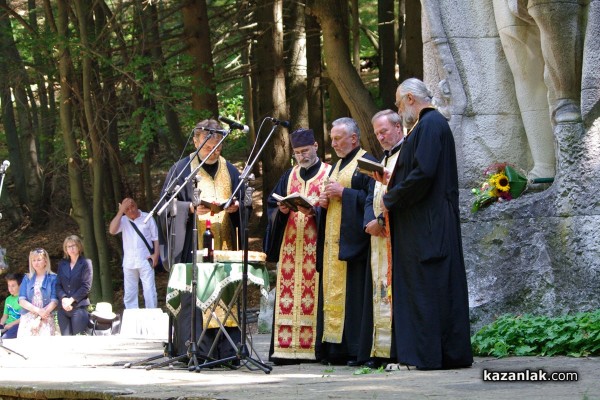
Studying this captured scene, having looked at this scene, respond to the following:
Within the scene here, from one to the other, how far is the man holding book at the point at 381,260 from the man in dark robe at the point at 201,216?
3.68 ft

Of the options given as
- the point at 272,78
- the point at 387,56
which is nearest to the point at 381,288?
the point at 272,78

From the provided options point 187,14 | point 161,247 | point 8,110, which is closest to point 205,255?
point 161,247

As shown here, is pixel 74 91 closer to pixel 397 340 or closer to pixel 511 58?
pixel 511 58

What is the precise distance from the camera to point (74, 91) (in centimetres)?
1958

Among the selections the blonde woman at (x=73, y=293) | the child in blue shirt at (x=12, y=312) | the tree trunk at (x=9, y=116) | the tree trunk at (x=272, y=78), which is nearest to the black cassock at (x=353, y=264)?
the blonde woman at (x=73, y=293)

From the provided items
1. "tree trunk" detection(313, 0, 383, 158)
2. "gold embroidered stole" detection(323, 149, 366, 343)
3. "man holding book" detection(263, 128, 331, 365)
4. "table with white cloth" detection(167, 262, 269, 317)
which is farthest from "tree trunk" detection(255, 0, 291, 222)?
"table with white cloth" detection(167, 262, 269, 317)

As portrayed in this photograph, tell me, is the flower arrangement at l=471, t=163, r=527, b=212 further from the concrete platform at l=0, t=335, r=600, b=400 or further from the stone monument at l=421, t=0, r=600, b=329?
the concrete platform at l=0, t=335, r=600, b=400

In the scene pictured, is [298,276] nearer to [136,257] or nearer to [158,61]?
[136,257]

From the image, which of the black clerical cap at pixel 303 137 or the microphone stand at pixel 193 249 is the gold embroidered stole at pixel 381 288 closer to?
the black clerical cap at pixel 303 137

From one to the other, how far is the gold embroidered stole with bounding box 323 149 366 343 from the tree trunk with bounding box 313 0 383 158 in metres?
6.34

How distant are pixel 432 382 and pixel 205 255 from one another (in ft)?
9.23

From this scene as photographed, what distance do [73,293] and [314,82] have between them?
802 cm

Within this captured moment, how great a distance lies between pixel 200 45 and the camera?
18.7 meters

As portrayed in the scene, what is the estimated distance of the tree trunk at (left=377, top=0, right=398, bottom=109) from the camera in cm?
2070
